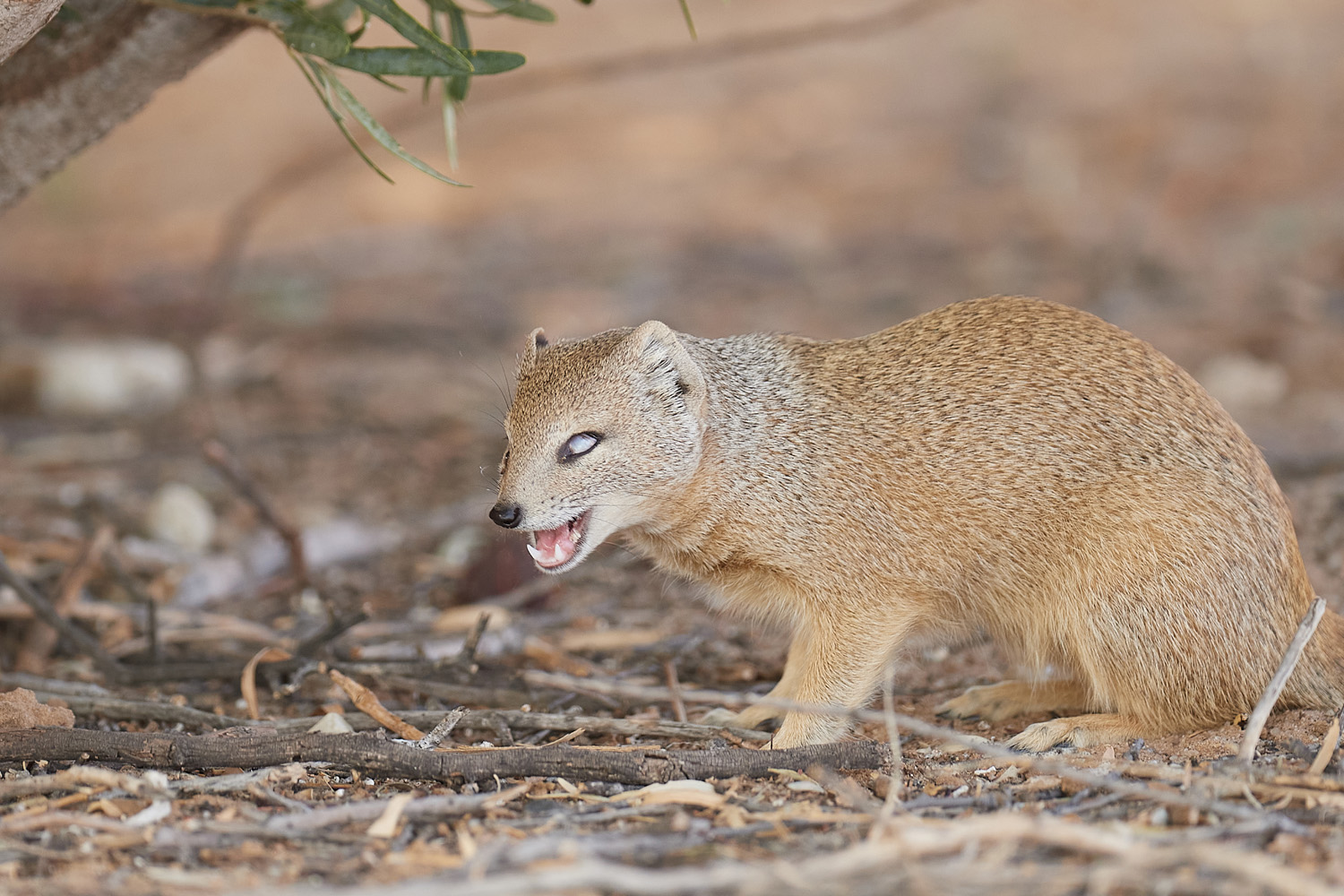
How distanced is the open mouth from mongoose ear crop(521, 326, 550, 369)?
601 mm

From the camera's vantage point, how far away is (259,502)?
17.2ft

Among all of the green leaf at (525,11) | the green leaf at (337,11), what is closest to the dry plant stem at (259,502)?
the green leaf at (337,11)

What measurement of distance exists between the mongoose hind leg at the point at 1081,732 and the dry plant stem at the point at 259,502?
Result: 3073 millimetres

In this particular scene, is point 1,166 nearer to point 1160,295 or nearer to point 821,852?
point 821,852

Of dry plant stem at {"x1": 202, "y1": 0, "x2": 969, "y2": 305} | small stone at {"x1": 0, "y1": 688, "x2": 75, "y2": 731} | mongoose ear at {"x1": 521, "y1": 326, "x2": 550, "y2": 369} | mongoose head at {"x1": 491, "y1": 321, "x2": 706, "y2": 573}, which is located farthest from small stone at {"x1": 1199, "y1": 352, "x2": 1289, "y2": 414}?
small stone at {"x1": 0, "y1": 688, "x2": 75, "y2": 731}

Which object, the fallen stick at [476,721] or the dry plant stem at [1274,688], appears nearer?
the dry plant stem at [1274,688]

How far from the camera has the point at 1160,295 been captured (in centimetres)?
936

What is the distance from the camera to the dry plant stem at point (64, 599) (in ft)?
15.8

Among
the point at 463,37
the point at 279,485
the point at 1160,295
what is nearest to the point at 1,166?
the point at 463,37

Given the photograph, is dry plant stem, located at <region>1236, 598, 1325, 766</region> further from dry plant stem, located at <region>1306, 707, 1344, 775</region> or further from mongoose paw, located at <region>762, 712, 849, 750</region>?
mongoose paw, located at <region>762, 712, 849, 750</region>

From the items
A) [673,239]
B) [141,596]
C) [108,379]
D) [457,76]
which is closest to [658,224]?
[673,239]

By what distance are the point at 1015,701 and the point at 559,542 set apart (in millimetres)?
1688

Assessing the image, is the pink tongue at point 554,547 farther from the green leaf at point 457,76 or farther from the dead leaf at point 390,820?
the green leaf at point 457,76

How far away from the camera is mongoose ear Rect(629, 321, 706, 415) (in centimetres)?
399
